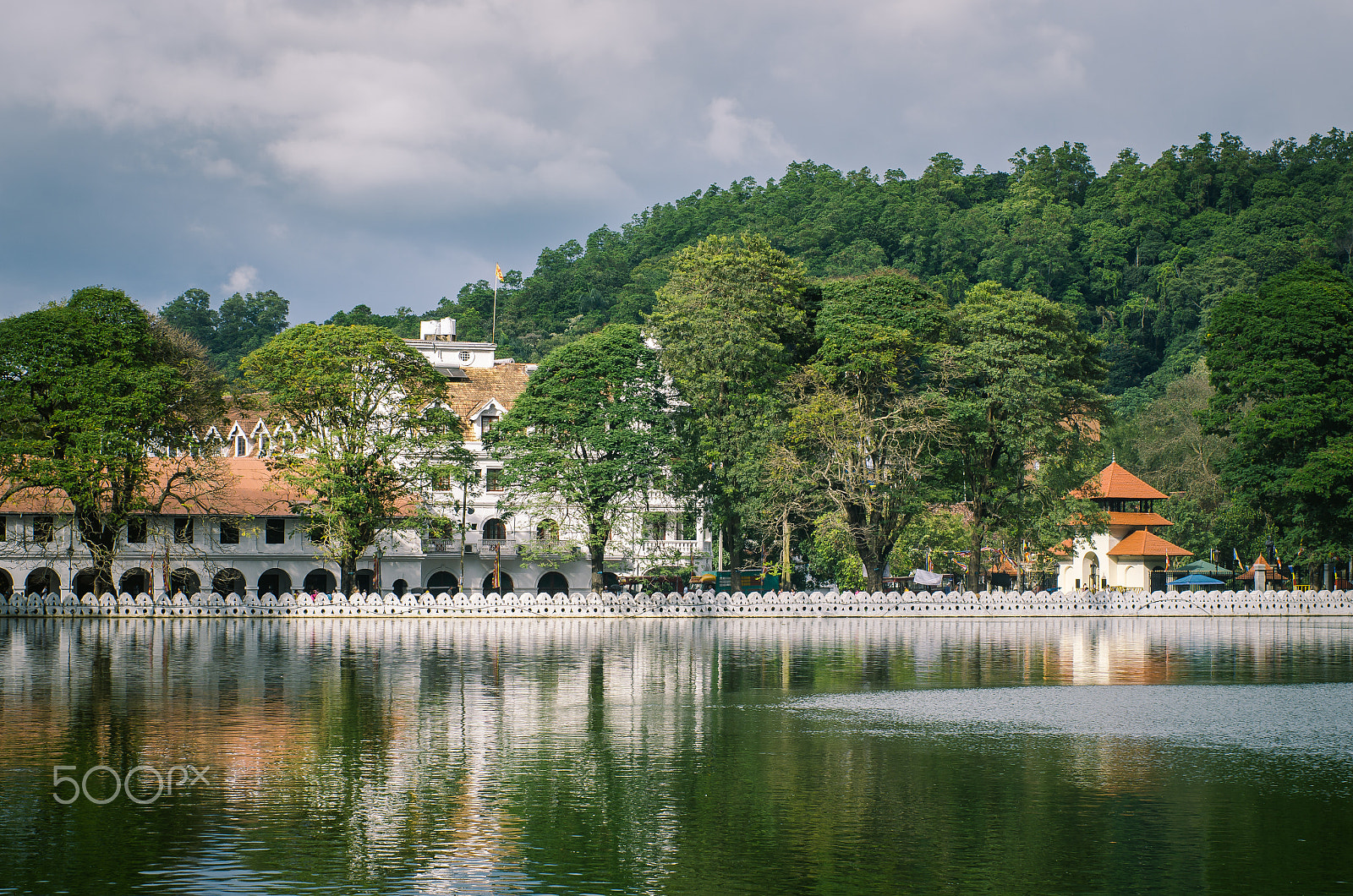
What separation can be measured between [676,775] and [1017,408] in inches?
1849

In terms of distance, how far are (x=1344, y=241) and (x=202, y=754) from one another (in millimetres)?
129064

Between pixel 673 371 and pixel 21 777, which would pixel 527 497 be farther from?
pixel 21 777

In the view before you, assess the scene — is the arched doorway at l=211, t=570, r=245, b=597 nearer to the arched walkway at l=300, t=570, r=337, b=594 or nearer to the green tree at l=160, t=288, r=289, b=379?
the arched walkway at l=300, t=570, r=337, b=594

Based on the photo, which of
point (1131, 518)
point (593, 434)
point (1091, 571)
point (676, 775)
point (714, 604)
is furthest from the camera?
point (1091, 571)

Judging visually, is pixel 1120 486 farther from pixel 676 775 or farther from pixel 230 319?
pixel 230 319

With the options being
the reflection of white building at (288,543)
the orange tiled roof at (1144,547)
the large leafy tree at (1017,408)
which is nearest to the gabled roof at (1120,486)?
the orange tiled roof at (1144,547)

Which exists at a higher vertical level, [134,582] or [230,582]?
[134,582]

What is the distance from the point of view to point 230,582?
70.4 meters

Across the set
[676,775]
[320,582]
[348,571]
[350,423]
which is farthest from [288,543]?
[676,775]

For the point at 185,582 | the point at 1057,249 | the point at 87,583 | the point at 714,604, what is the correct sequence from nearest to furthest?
1. the point at 714,604
2. the point at 87,583
3. the point at 185,582
4. the point at 1057,249

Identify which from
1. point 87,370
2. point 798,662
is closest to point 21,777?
point 798,662

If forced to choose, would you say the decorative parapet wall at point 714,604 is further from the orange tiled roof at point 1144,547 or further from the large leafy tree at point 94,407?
the orange tiled roof at point 1144,547

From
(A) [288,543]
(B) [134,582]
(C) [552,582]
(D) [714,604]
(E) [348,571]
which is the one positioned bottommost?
(D) [714,604]

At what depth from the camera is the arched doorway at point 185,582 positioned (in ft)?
221
